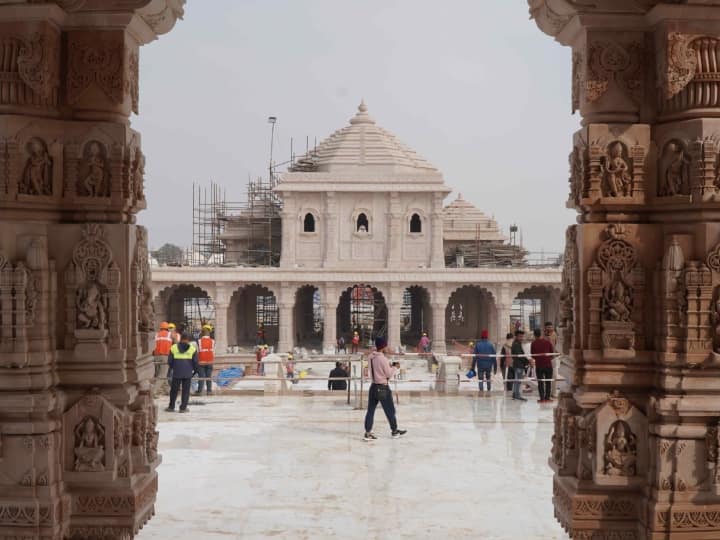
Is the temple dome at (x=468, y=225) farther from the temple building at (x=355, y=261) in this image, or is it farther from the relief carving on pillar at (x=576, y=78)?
the relief carving on pillar at (x=576, y=78)

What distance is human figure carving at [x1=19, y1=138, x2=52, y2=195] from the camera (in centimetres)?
458

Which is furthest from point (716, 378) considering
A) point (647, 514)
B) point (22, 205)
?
point (22, 205)

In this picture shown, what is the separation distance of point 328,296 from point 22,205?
3102 cm

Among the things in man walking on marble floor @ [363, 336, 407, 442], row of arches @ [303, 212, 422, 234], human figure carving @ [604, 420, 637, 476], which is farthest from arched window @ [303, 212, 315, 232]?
human figure carving @ [604, 420, 637, 476]

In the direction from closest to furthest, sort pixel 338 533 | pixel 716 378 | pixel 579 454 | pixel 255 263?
1. pixel 716 378
2. pixel 579 454
3. pixel 338 533
4. pixel 255 263

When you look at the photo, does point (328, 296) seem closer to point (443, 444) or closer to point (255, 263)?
point (255, 263)

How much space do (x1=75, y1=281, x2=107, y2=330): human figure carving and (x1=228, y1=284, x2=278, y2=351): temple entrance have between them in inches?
1250

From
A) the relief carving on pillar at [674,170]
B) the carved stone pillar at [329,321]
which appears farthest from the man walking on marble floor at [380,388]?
the carved stone pillar at [329,321]

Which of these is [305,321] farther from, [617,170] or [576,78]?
[617,170]

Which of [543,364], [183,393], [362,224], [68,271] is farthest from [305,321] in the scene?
[68,271]

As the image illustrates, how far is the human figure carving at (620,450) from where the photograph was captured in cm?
468

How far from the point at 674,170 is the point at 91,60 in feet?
11.0

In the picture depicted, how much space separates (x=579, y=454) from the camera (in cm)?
482

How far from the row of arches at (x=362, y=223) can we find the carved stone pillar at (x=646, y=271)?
107ft
